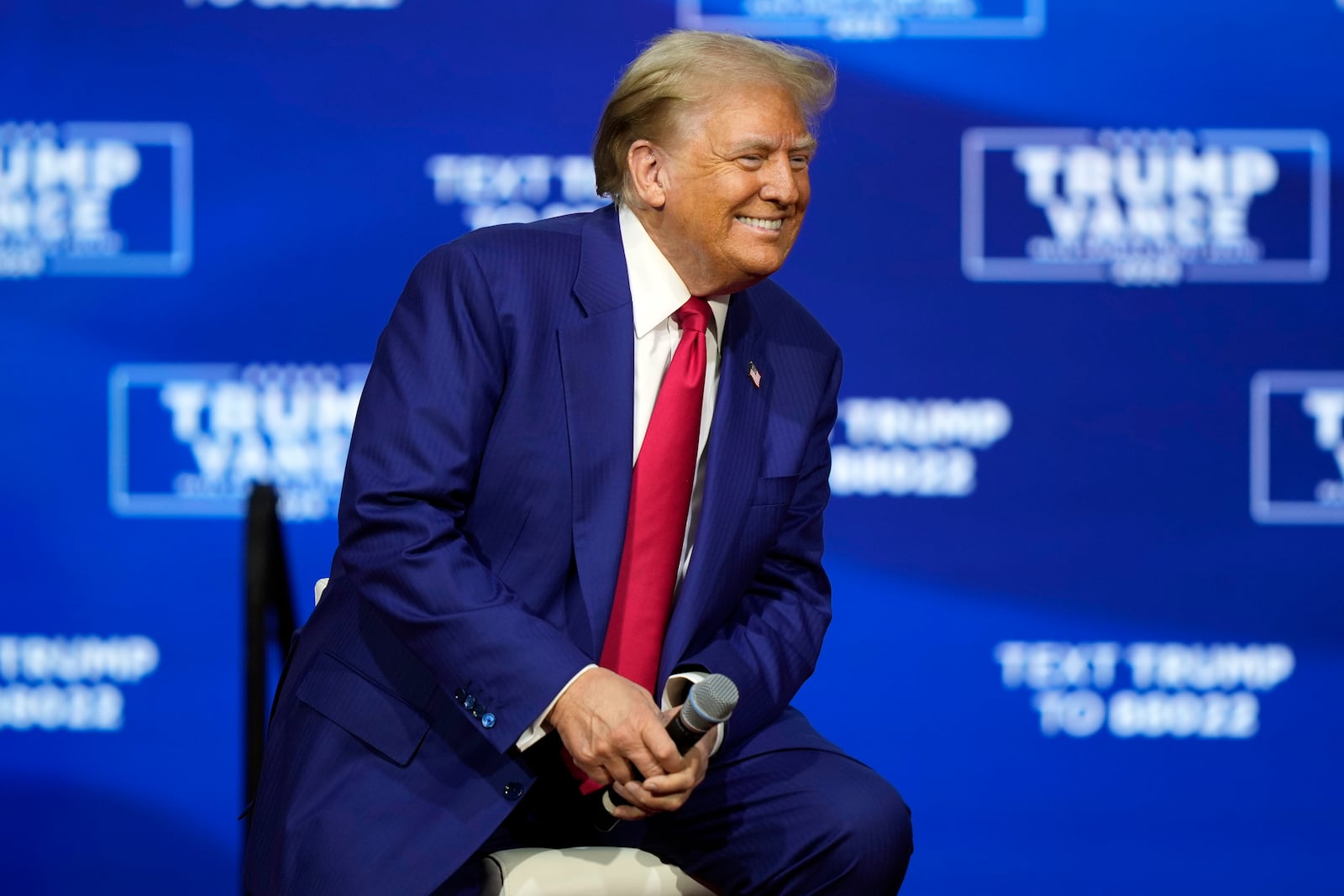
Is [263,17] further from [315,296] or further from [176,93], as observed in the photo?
[315,296]

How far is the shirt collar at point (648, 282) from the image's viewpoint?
190 centimetres

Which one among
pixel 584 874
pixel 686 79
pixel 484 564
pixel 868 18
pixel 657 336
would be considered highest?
pixel 868 18

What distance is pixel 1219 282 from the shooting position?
10.6ft

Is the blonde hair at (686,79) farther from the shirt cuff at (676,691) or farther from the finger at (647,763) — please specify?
the finger at (647,763)

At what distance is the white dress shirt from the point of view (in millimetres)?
1878

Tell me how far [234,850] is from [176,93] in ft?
5.27

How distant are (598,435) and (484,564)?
0.65 ft

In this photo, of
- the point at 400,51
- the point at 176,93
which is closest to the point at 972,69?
the point at 400,51

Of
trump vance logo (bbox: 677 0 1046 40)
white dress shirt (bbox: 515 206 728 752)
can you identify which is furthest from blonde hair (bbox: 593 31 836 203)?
trump vance logo (bbox: 677 0 1046 40)

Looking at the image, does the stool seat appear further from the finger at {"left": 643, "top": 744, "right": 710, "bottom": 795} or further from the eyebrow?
the eyebrow

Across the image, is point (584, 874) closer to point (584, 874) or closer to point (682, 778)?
point (584, 874)

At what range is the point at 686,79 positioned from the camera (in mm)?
1886

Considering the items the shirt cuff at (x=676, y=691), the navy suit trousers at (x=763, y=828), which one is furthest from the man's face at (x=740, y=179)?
the navy suit trousers at (x=763, y=828)

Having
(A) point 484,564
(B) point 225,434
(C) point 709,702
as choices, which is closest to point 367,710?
(A) point 484,564
